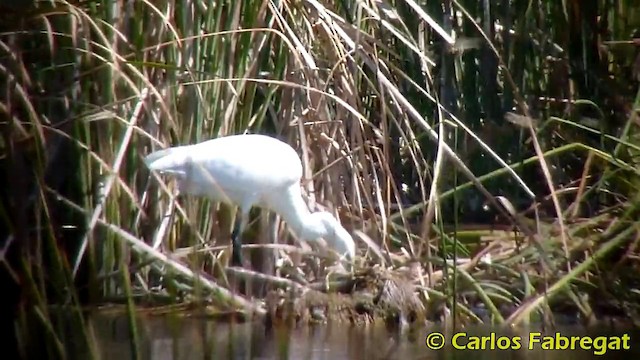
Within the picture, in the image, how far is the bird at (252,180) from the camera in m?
4.17

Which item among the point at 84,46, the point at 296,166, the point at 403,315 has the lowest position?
the point at 403,315

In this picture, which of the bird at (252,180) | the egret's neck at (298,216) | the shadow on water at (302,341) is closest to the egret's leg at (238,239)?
the bird at (252,180)

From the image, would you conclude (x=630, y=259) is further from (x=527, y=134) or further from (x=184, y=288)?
(x=184, y=288)

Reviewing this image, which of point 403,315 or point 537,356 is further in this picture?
point 403,315

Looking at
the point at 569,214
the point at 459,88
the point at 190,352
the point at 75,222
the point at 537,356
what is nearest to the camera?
the point at 190,352

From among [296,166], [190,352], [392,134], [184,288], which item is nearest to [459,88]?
[392,134]

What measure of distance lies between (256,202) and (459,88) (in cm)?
97

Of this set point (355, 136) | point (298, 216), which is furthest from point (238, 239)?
point (355, 136)

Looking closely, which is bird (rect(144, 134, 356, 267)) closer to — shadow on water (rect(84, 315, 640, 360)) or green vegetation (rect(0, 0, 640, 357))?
green vegetation (rect(0, 0, 640, 357))

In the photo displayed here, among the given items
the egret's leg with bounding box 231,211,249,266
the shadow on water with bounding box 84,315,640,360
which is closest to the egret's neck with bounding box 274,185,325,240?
the egret's leg with bounding box 231,211,249,266

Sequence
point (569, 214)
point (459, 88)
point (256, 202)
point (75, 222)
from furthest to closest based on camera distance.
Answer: point (459, 88), point (256, 202), point (569, 214), point (75, 222)

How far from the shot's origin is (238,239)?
14.8 feet

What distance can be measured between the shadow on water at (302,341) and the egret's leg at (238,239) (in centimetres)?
44

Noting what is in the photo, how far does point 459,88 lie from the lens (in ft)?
17.1
